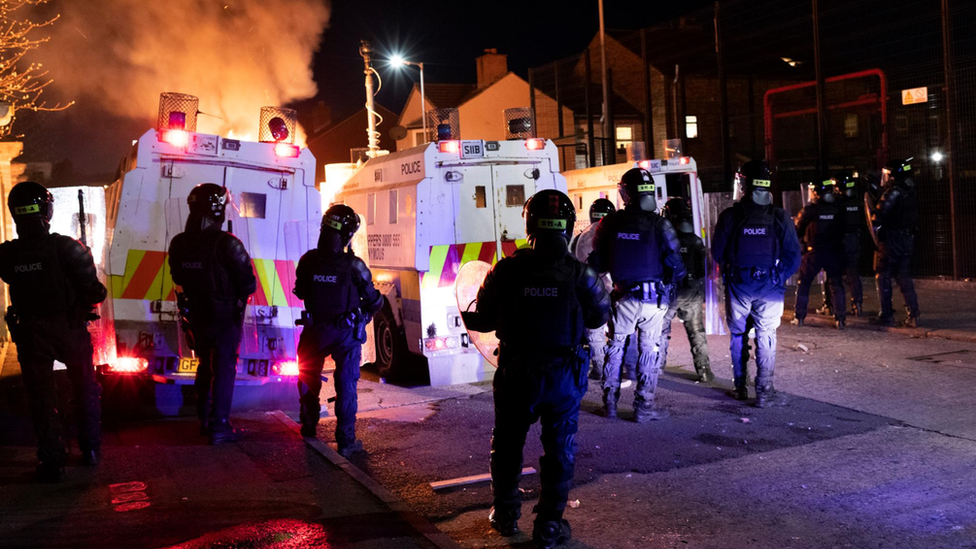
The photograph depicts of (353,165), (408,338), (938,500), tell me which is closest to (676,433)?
(938,500)

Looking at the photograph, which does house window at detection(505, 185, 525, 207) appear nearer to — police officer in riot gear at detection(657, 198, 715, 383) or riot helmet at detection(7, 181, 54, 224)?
police officer in riot gear at detection(657, 198, 715, 383)

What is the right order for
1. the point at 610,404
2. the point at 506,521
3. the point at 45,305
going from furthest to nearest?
the point at 610,404 < the point at 45,305 < the point at 506,521

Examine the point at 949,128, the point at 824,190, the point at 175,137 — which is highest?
the point at 949,128

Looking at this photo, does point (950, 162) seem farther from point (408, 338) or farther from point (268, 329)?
point (268, 329)

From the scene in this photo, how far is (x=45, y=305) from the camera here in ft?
22.3

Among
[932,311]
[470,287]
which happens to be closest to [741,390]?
[470,287]

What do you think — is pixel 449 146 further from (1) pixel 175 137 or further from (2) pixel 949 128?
(2) pixel 949 128

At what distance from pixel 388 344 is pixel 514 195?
2.43m

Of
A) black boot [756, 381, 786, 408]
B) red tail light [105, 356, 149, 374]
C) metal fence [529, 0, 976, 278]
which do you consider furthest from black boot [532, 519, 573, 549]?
metal fence [529, 0, 976, 278]

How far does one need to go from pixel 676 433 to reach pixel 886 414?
1.95 m

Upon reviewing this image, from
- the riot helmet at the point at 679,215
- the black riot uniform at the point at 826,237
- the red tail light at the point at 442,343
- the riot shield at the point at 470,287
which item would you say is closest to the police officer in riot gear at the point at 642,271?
the riot shield at the point at 470,287

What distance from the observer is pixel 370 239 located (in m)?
11.2

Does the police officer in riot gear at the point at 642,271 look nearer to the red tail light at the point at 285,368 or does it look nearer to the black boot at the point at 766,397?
the black boot at the point at 766,397

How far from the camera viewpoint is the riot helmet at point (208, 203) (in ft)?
25.5
